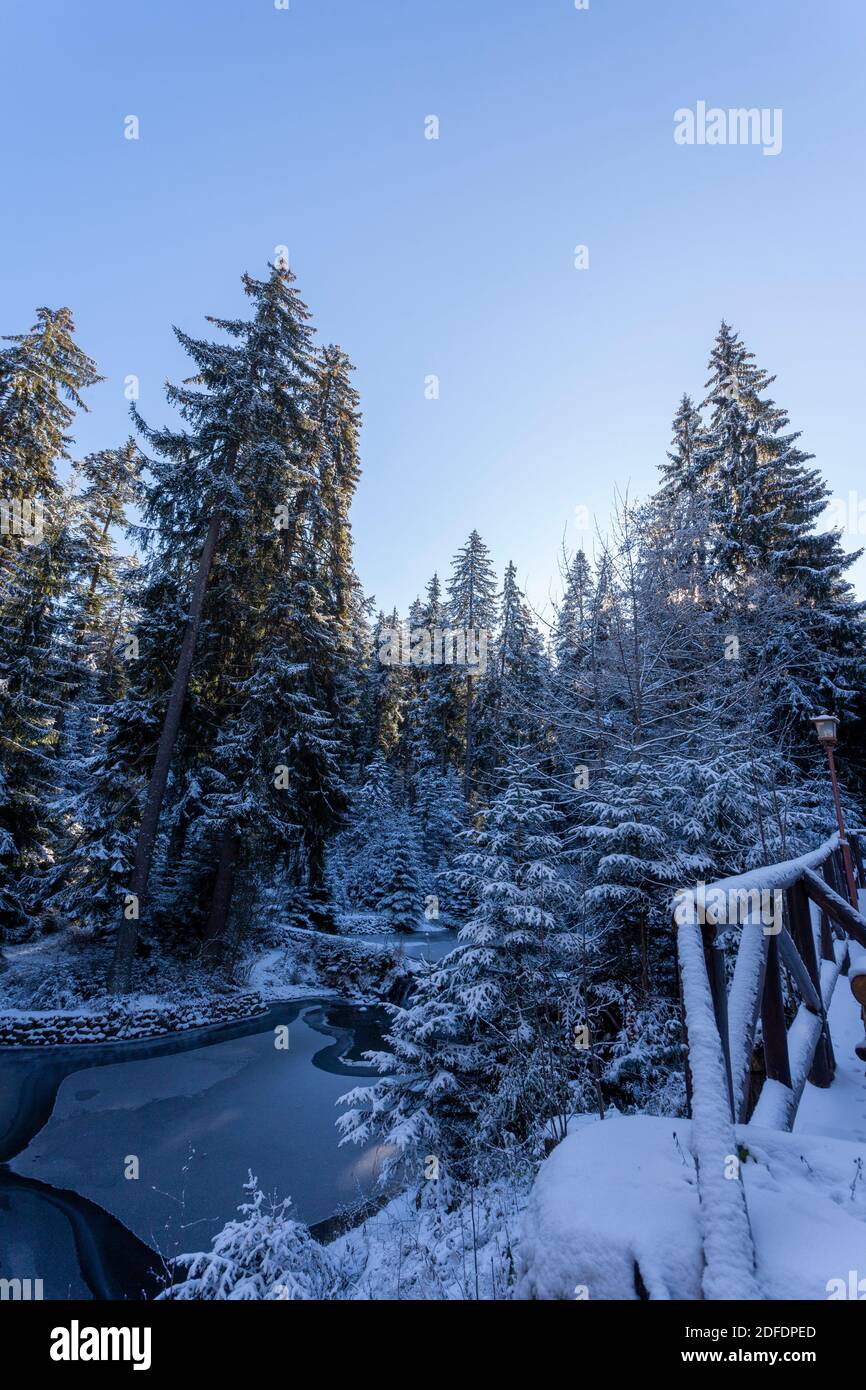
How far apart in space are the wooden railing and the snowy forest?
279 centimetres

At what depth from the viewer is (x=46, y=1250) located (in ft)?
20.5

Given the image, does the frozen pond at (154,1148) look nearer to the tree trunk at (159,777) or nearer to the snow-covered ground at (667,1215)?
the tree trunk at (159,777)

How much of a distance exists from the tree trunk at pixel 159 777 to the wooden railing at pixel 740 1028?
1516 centimetres

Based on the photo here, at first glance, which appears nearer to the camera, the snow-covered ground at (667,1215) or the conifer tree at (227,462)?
the snow-covered ground at (667,1215)

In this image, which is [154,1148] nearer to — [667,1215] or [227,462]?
[667,1215]

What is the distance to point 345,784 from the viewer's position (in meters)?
19.7

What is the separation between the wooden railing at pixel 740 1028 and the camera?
1.37 metres

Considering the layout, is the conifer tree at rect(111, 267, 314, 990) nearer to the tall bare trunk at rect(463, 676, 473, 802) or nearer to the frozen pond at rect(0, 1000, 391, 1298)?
the frozen pond at rect(0, 1000, 391, 1298)

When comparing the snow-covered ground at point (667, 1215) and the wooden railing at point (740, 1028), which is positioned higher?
the wooden railing at point (740, 1028)

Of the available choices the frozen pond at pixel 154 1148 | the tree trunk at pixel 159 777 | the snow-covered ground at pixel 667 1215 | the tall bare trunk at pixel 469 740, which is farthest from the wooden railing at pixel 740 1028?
the tall bare trunk at pixel 469 740

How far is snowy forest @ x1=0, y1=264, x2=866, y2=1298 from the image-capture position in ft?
23.7
